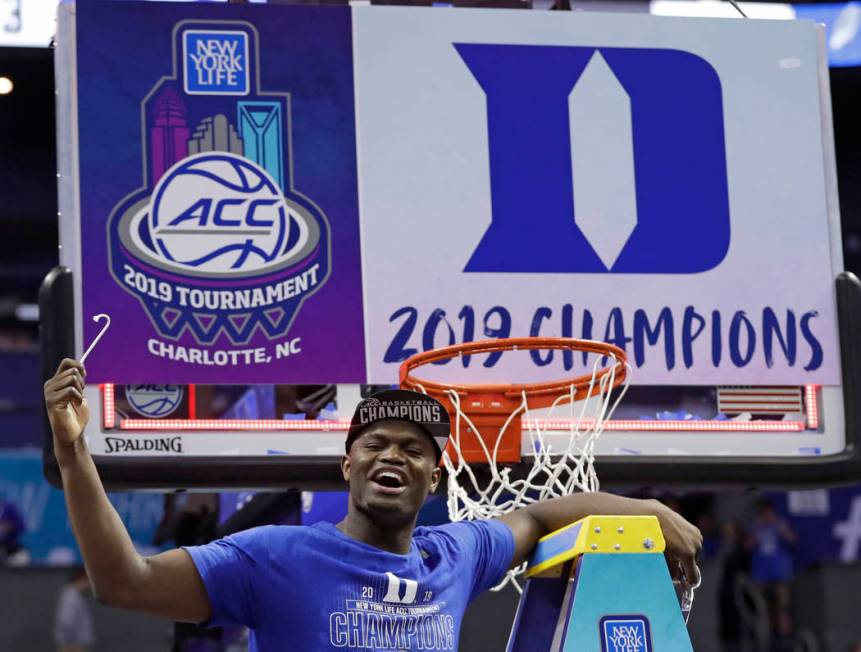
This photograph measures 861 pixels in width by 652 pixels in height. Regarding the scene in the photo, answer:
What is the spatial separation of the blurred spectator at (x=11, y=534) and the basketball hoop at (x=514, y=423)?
8.79 meters

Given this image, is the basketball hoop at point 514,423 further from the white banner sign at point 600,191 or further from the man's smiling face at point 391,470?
the man's smiling face at point 391,470

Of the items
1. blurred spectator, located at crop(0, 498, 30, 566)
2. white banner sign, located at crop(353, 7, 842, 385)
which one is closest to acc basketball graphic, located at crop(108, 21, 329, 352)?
white banner sign, located at crop(353, 7, 842, 385)

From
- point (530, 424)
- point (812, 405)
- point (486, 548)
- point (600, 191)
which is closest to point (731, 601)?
point (812, 405)

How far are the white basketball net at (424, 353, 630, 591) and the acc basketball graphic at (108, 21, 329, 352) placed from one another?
70 centimetres

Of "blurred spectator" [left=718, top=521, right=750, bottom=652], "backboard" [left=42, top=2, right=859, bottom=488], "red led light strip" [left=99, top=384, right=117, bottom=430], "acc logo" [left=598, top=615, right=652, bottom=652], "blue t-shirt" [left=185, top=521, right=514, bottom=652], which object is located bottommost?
"blurred spectator" [left=718, top=521, right=750, bottom=652]

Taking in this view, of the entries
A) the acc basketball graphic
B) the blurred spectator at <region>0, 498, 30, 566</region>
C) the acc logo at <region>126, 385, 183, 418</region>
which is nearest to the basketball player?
the acc logo at <region>126, 385, 183, 418</region>

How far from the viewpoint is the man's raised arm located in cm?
284

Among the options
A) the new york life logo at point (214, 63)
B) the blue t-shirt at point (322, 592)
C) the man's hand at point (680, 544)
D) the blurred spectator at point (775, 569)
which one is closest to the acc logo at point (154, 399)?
the new york life logo at point (214, 63)

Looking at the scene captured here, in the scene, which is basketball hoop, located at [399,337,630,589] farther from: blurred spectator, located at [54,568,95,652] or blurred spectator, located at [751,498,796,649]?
blurred spectator, located at [751,498,796,649]

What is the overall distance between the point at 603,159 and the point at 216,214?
1359 mm

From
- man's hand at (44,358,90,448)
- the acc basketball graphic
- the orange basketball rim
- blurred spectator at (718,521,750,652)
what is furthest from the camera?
blurred spectator at (718,521,750,652)

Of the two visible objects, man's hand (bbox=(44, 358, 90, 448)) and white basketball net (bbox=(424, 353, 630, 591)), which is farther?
white basketball net (bbox=(424, 353, 630, 591))

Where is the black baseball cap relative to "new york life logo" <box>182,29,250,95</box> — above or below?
below

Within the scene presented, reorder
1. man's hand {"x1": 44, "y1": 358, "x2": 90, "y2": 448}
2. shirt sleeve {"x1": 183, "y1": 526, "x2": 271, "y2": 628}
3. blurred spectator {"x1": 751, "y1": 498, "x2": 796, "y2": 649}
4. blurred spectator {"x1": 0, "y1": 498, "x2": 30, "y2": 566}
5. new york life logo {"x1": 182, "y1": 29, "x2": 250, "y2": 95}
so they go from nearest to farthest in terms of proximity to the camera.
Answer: man's hand {"x1": 44, "y1": 358, "x2": 90, "y2": 448} < shirt sleeve {"x1": 183, "y1": 526, "x2": 271, "y2": 628} < new york life logo {"x1": 182, "y1": 29, "x2": 250, "y2": 95} < blurred spectator {"x1": 751, "y1": 498, "x2": 796, "y2": 649} < blurred spectator {"x1": 0, "y1": 498, "x2": 30, "y2": 566}
